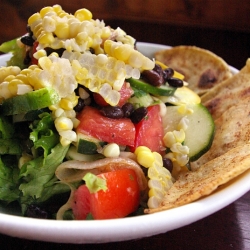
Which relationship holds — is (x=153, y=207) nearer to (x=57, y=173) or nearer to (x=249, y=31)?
(x=57, y=173)

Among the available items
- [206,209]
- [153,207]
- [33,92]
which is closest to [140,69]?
[33,92]

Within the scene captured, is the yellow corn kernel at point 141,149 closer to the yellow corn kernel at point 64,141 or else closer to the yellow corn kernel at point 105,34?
the yellow corn kernel at point 64,141

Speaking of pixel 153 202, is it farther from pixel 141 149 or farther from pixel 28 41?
pixel 28 41

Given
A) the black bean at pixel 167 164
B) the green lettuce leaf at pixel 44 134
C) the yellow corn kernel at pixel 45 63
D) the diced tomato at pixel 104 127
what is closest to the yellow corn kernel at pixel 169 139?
the black bean at pixel 167 164

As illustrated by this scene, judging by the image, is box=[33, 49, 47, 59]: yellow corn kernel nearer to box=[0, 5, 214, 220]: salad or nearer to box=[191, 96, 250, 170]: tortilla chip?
box=[0, 5, 214, 220]: salad

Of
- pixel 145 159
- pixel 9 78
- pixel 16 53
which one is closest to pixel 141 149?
pixel 145 159

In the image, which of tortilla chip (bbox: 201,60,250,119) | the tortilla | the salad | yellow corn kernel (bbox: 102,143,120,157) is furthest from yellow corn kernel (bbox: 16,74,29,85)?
the tortilla
